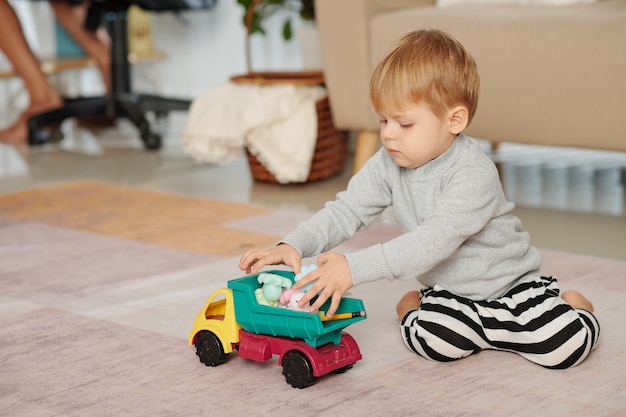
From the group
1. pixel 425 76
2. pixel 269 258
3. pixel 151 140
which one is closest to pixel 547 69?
pixel 425 76

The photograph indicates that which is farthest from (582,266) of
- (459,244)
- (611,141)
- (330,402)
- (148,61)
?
(148,61)

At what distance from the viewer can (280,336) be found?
107cm

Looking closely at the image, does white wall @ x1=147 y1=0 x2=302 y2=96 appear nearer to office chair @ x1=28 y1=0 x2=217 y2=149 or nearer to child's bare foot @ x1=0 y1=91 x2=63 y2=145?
office chair @ x1=28 y1=0 x2=217 y2=149

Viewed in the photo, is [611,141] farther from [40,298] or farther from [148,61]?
[148,61]

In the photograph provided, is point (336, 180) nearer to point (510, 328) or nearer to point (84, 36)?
point (510, 328)

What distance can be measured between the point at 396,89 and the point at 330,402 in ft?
1.22

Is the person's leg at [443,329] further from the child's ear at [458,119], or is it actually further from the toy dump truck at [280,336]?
the child's ear at [458,119]

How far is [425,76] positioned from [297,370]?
374 mm

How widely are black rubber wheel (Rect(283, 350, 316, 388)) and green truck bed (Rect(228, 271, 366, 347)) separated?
2 centimetres

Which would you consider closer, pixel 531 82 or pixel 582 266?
pixel 582 266

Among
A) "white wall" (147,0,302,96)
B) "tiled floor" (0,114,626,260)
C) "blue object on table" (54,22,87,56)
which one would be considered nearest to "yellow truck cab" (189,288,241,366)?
"tiled floor" (0,114,626,260)

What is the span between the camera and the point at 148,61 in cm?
409

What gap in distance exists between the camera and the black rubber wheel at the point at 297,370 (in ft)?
3.33

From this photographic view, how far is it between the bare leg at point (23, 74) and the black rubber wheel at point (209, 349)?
2.13m
